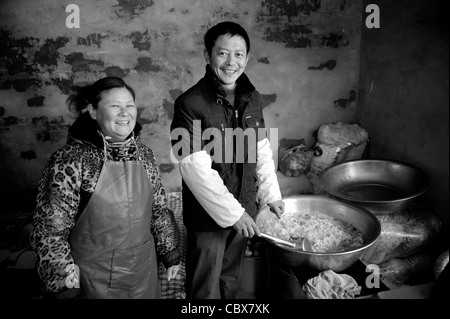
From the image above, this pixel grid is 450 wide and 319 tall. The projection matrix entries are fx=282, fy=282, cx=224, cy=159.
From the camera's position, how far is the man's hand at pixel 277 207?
6.91ft

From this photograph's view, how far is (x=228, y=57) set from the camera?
1897mm

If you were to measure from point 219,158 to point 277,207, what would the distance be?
577 mm

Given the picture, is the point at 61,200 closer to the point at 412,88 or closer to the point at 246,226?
the point at 246,226

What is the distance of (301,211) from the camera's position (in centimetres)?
221

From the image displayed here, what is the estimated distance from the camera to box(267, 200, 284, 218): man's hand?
6.91 ft

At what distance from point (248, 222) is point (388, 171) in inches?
72.7

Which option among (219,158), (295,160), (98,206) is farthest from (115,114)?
(295,160)

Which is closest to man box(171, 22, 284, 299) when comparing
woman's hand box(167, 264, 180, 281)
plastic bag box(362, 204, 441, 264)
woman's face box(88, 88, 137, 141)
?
woman's hand box(167, 264, 180, 281)

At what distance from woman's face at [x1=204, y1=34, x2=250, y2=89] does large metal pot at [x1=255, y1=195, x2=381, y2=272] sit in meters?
1.01

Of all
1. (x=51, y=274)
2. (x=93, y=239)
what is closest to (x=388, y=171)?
(x=93, y=239)

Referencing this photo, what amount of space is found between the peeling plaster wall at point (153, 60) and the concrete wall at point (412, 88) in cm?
46

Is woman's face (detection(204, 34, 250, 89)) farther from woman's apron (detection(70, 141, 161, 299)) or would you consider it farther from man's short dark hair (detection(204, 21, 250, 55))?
woman's apron (detection(70, 141, 161, 299))

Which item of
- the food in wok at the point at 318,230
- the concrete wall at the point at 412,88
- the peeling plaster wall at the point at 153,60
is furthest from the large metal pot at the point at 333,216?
the peeling plaster wall at the point at 153,60

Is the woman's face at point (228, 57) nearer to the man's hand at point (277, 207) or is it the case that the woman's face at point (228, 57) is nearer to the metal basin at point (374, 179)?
the man's hand at point (277, 207)
